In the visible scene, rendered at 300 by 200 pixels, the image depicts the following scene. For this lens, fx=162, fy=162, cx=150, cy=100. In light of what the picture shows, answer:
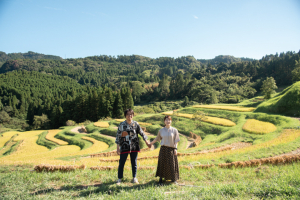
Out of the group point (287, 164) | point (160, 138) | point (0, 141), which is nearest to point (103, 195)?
point (160, 138)

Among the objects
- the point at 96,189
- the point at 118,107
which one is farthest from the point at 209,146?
the point at 118,107

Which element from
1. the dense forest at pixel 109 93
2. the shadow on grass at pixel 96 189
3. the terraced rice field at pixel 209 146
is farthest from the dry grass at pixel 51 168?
the dense forest at pixel 109 93

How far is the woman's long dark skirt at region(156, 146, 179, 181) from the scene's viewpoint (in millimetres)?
5434

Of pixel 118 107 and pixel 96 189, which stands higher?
pixel 96 189

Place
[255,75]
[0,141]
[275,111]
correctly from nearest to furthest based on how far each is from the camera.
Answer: [275,111]
[0,141]
[255,75]

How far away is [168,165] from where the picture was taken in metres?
5.50

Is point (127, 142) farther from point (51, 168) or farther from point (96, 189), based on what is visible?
point (51, 168)

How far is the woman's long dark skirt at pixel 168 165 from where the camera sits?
17.8 feet

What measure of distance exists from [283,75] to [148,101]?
67199mm

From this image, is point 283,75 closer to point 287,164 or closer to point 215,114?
point 215,114

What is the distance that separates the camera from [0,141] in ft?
98.4

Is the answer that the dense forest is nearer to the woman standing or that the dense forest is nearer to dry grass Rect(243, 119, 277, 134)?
dry grass Rect(243, 119, 277, 134)

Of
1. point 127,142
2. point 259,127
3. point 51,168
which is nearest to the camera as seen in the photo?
point 127,142

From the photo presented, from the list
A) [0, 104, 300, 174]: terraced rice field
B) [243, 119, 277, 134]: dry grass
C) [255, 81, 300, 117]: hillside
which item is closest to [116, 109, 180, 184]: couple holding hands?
[0, 104, 300, 174]: terraced rice field
